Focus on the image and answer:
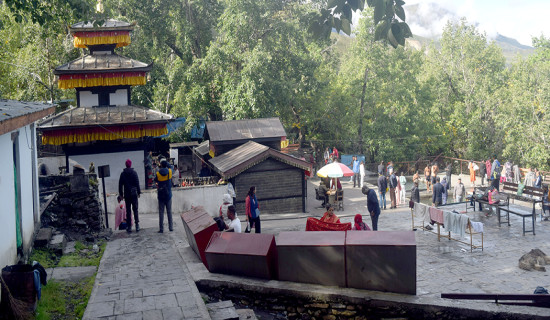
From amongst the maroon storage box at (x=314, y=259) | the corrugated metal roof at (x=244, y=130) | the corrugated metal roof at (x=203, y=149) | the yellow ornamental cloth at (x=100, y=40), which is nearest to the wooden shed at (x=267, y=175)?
the corrugated metal roof at (x=244, y=130)

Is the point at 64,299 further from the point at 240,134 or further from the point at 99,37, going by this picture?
the point at 99,37

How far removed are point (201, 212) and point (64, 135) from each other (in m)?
11.5

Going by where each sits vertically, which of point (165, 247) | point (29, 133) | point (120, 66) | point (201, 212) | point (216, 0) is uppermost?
point (216, 0)

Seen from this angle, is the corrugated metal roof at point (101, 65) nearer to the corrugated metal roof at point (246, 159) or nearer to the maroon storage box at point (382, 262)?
the corrugated metal roof at point (246, 159)

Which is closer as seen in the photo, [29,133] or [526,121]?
[29,133]

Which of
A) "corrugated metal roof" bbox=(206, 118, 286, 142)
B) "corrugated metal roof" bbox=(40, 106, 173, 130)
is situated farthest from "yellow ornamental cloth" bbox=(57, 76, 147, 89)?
"corrugated metal roof" bbox=(206, 118, 286, 142)

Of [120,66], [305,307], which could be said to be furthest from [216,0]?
[305,307]

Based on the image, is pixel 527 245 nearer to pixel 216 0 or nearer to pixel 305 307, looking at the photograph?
pixel 305 307

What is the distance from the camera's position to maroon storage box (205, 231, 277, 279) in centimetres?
918

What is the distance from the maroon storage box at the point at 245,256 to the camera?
918 centimetres

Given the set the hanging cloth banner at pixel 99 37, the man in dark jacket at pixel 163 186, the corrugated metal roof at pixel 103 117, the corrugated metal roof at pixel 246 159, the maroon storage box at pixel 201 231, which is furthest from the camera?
the hanging cloth banner at pixel 99 37

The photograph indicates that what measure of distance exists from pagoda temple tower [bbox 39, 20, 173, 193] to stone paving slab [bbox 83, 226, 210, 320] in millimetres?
9996

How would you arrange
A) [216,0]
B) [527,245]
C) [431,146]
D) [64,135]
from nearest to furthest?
[527,245] → [64,135] → [216,0] → [431,146]

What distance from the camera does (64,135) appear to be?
66.8ft
